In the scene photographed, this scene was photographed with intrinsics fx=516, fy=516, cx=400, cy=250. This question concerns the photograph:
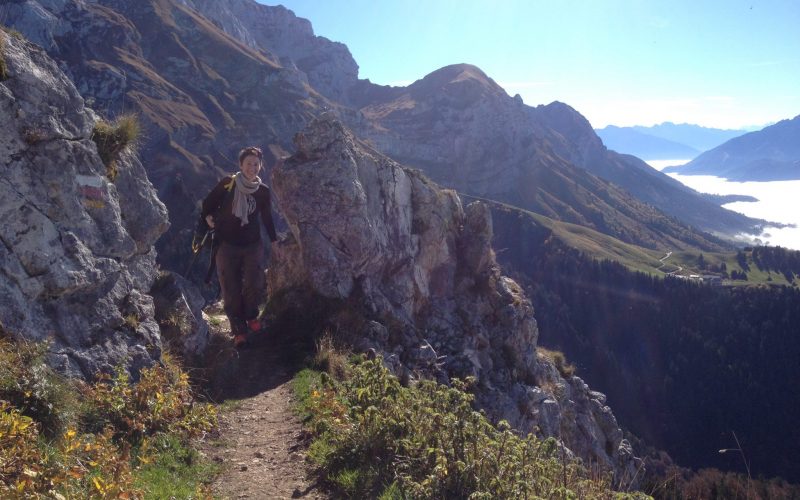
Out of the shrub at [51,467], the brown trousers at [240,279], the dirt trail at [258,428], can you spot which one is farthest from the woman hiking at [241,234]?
the shrub at [51,467]

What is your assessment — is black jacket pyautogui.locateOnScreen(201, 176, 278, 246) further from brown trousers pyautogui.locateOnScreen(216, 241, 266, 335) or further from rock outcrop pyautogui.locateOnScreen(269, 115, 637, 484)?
rock outcrop pyautogui.locateOnScreen(269, 115, 637, 484)

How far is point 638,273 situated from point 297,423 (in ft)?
631

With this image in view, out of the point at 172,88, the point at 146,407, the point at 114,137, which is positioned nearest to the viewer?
the point at 146,407

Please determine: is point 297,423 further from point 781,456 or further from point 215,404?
point 781,456

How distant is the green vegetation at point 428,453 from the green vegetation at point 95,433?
1.94 meters

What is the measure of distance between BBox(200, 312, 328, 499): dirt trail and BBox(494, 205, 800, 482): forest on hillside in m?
133

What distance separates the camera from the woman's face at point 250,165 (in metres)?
11.3

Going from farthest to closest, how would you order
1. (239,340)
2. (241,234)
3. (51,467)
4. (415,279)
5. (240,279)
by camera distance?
(415,279)
(239,340)
(240,279)
(241,234)
(51,467)

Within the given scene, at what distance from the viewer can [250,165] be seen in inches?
445

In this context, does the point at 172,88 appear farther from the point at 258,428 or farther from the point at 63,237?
the point at 258,428

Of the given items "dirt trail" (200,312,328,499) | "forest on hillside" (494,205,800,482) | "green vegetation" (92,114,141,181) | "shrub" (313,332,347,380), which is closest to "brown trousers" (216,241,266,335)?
"dirt trail" (200,312,328,499)

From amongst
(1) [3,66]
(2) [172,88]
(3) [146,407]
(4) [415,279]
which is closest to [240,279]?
(3) [146,407]

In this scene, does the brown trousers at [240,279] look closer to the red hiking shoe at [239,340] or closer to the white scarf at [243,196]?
the red hiking shoe at [239,340]

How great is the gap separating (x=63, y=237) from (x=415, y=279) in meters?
13.3
